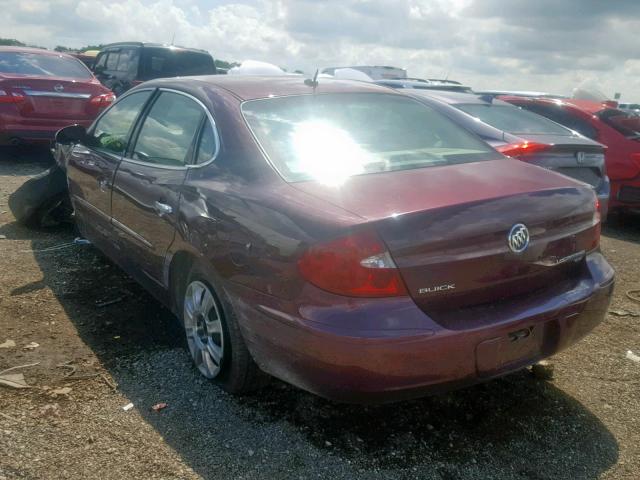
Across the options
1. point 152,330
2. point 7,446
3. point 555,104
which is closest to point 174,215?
point 152,330

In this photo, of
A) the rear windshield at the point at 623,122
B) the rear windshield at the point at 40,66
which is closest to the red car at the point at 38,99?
the rear windshield at the point at 40,66

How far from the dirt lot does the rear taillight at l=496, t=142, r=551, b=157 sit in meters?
1.95

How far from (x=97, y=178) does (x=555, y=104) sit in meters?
5.56

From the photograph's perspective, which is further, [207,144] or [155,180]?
[155,180]

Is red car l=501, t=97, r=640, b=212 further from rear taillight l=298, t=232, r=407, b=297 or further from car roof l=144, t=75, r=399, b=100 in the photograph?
rear taillight l=298, t=232, r=407, b=297

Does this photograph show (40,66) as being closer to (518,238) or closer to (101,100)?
(101,100)

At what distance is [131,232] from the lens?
3.96m

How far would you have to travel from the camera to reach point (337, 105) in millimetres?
3525

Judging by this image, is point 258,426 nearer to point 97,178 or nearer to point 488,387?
point 488,387

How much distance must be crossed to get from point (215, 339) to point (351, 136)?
4.05 feet

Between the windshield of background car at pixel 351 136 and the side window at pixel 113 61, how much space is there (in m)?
10.0

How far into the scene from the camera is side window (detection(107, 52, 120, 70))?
12.5 m

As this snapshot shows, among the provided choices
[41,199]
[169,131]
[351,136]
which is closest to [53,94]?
[41,199]

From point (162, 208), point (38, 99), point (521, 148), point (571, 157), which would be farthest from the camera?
point (38, 99)
